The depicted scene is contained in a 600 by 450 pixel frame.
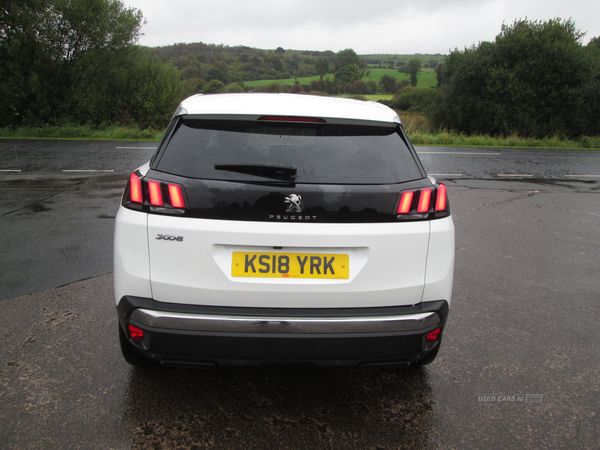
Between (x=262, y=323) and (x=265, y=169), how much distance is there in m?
0.76

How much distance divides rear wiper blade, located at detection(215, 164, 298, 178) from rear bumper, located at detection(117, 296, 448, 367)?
2.20 ft

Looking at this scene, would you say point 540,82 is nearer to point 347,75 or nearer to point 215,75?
point 215,75

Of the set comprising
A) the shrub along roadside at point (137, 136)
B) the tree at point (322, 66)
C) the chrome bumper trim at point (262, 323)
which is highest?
the tree at point (322, 66)

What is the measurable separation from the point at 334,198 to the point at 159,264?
923mm

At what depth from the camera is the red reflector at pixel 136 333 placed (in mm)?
2174

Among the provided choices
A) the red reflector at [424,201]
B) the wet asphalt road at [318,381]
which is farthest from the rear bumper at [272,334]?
the red reflector at [424,201]

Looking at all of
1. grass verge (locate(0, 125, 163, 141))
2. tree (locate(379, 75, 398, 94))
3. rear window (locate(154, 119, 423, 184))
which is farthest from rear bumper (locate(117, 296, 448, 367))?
tree (locate(379, 75, 398, 94))

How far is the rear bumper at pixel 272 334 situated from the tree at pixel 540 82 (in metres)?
26.2

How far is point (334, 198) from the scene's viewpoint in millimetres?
2162

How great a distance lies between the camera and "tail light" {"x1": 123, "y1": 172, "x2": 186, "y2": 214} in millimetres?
2162

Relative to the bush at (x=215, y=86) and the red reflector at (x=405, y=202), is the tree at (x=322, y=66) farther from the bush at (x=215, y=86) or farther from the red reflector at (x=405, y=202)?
the red reflector at (x=405, y=202)

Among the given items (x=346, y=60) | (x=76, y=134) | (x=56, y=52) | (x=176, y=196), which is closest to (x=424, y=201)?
(x=176, y=196)

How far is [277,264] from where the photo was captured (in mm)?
2166

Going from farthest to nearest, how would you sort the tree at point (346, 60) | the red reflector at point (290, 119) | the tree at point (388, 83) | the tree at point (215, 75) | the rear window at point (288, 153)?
the tree at point (388, 83), the tree at point (346, 60), the tree at point (215, 75), the red reflector at point (290, 119), the rear window at point (288, 153)
